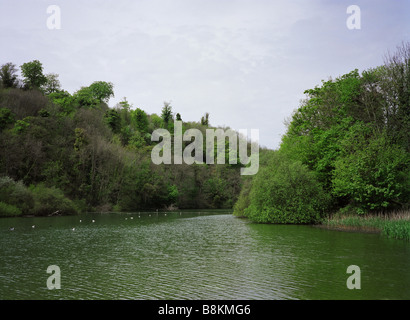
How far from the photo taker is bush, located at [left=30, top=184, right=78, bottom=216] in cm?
4331

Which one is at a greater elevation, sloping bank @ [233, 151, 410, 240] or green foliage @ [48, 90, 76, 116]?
green foliage @ [48, 90, 76, 116]

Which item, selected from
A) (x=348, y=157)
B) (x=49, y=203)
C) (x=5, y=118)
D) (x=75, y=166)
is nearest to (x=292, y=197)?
(x=348, y=157)

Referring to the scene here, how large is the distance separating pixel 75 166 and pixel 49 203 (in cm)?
1289

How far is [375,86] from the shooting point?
34.2 metres

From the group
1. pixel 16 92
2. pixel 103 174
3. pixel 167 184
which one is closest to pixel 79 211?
pixel 103 174

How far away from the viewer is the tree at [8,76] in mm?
70562

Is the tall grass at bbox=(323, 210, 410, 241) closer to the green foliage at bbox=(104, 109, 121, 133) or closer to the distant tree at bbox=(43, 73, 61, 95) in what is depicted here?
the green foliage at bbox=(104, 109, 121, 133)

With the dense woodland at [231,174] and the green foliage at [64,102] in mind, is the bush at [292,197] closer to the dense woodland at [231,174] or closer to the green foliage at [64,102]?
the dense woodland at [231,174]

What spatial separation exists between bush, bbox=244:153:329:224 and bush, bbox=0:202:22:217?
88.4ft

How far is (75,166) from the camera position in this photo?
56.8m

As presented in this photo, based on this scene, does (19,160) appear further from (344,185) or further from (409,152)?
(409,152)

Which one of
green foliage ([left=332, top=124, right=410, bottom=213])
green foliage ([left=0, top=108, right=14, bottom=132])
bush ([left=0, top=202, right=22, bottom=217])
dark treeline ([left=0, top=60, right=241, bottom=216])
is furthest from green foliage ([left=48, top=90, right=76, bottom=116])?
green foliage ([left=332, top=124, right=410, bottom=213])

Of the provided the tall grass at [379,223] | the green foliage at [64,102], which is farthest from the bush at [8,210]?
the tall grass at [379,223]

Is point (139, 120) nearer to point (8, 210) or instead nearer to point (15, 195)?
point (15, 195)
